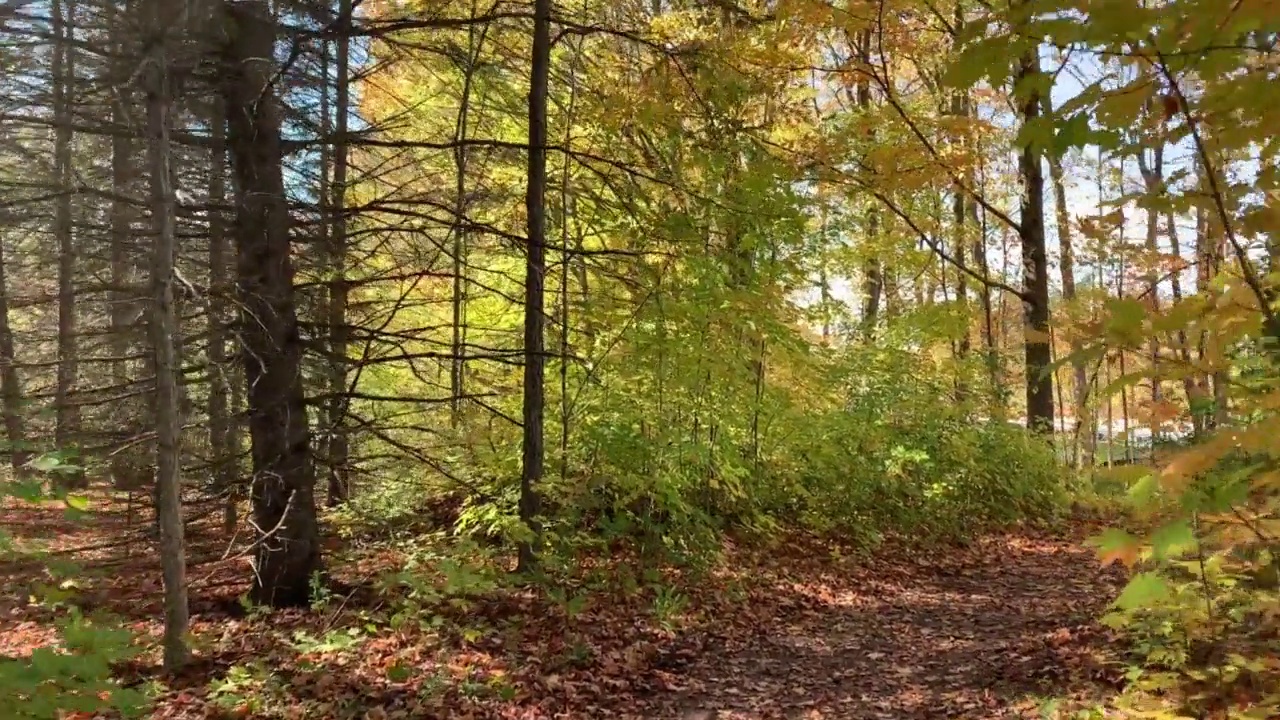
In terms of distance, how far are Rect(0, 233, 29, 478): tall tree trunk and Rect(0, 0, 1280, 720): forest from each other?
19 centimetres

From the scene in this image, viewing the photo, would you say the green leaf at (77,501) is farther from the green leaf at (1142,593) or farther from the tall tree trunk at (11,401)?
the green leaf at (1142,593)

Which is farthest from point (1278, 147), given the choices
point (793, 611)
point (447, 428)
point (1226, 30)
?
point (447, 428)

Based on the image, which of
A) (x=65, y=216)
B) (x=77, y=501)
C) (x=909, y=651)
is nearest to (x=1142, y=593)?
(x=77, y=501)

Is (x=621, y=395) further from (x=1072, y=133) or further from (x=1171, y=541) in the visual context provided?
(x=1171, y=541)

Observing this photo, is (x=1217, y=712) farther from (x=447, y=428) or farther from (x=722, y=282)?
(x=447, y=428)

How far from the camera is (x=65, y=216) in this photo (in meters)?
7.86

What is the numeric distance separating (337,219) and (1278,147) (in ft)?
19.9

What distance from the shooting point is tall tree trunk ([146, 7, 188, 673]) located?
495cm

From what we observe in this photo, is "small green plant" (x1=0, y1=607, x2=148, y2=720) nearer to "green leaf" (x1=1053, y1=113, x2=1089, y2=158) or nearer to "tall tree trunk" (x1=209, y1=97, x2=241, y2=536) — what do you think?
"tall tree trunk" (x1=209, y1=97, x2=241, y2=536)

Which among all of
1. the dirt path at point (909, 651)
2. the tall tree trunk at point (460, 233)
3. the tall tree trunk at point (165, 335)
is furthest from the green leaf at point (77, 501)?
the dirt path at point (909, 651)

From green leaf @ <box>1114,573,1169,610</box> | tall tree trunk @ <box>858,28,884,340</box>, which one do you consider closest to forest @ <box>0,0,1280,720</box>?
green leaf @ <box>1114,573,1169,610</box>

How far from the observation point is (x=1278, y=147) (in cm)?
266

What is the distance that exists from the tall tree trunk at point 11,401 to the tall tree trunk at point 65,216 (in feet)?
1.06

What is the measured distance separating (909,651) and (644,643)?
6.89 feet
